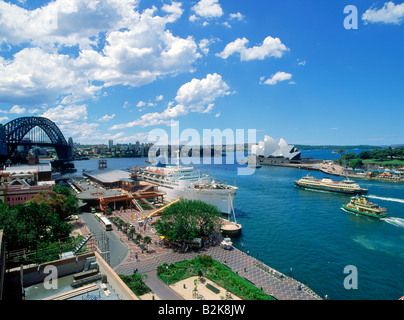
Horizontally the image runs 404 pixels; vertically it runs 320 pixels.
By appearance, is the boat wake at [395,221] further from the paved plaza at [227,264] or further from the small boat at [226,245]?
the small boat at [226,245]

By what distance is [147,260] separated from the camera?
16.4 m

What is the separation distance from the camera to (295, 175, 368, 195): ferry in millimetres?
39750

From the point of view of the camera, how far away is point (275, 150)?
9900 centimetres

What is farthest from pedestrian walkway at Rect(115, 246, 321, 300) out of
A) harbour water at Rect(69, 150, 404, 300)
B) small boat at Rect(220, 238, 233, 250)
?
harbour water at Rect(69, 150, 404, 300)

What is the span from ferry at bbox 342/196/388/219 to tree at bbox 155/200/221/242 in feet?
59.2

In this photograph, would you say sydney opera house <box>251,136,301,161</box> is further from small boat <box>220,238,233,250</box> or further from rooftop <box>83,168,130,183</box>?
small boat <box>220,238,233,250</box>

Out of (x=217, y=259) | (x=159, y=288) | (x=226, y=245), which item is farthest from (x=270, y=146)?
(x=159, y=288)

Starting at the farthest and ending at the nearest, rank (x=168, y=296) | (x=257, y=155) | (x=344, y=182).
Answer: (x=257, y=155) → (x=344, y=182) → (x=168, y=296)

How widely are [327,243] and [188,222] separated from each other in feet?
37.8

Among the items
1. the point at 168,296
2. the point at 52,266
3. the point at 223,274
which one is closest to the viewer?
the point at 52,266
